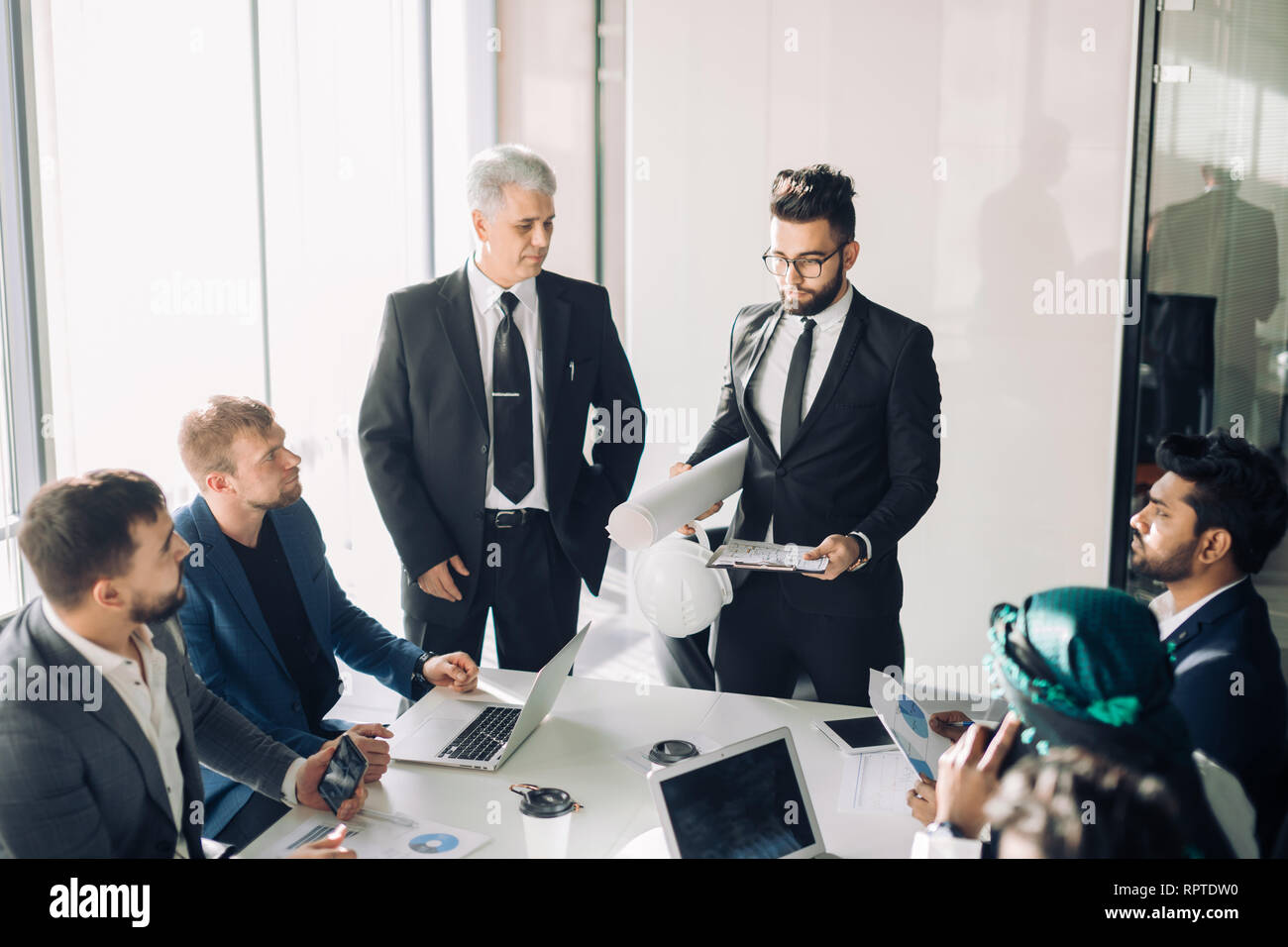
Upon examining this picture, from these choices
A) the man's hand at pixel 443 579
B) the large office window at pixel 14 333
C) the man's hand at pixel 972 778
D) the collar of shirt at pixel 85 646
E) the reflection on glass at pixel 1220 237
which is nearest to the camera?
the man's hand at pixel 972 778

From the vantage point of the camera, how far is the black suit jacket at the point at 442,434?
319 centimetres

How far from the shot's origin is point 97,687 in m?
1.83

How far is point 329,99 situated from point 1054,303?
2807mm

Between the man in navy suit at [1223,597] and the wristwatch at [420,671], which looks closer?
the man in navy suit at [1223,597]

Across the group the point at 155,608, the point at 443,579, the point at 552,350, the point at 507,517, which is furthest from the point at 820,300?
the point at 155,608

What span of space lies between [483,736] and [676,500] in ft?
2.57

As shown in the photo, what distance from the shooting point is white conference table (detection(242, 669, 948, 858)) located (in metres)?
2.01

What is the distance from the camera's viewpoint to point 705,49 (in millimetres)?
4496

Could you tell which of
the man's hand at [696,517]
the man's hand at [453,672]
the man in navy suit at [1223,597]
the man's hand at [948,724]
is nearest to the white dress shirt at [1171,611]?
the man in navy suit at [1223,597]

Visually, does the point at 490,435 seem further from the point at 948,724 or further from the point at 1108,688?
the point at 1108,688

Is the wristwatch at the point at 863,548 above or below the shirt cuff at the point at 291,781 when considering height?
above

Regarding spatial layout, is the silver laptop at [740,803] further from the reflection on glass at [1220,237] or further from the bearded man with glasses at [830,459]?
the reflection on glass at [1220,237]

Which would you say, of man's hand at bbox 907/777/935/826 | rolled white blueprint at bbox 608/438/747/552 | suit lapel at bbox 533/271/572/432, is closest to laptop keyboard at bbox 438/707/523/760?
rolled white blueprint at bbox 608/438/747/552
